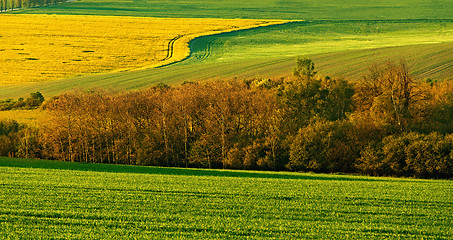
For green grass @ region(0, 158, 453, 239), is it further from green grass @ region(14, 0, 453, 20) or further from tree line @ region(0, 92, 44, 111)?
green grass @ region(14, 0, 453, 20)

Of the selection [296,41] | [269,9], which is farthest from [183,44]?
[269,9]

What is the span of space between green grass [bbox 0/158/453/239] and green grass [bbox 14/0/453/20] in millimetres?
105142

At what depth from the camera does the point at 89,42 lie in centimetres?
10825

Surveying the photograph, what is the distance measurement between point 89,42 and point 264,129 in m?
65.2

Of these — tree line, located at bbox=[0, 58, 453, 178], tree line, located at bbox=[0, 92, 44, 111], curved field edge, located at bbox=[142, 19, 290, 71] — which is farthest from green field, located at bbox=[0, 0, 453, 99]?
tree line, located at bbox=[0, 58, 453, 178]

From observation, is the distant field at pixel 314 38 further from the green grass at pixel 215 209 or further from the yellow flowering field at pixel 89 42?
the green grass at pixel 215 209

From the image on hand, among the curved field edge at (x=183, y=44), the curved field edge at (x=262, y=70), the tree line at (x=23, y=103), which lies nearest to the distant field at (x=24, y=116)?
the tree line at (x=23, y=103)

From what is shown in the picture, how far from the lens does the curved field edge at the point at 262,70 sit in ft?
249

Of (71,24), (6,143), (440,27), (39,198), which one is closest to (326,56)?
(440,27)

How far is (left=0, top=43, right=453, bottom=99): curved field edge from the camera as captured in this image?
75.8 meters

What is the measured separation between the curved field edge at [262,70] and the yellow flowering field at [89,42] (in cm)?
629

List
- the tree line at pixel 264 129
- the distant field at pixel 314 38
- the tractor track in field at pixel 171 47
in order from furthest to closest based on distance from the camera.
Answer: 1. the tractor track in field at pixel 171 47
2. the distant field at pixel 314 38
3. the tree line at pixel 264 129

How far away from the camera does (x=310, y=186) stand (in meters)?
29.1

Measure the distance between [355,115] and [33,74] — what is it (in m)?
53.6
